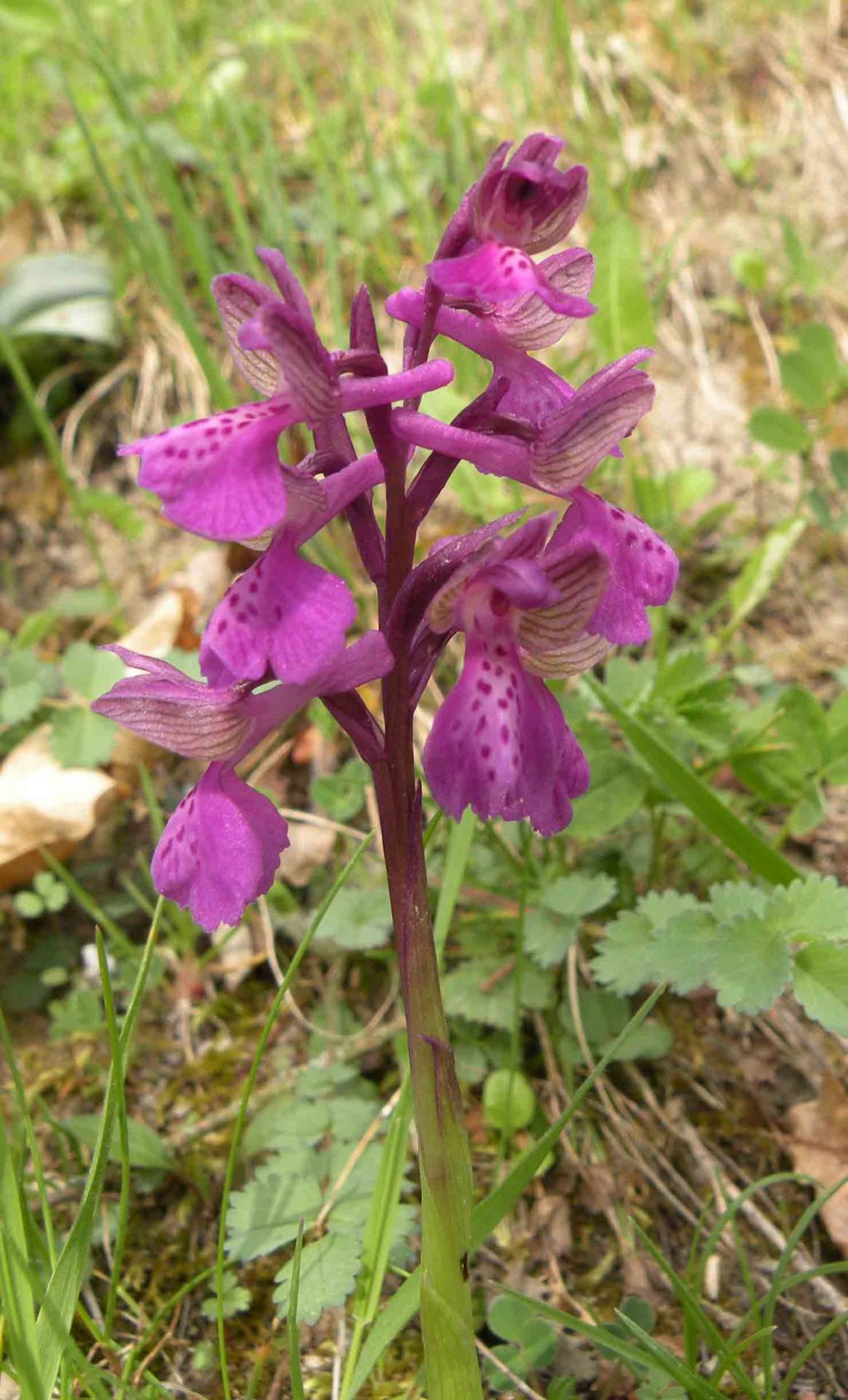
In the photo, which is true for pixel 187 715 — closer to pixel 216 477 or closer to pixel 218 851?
pixel 218 851

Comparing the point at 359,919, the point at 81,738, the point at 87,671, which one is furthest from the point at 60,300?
the point at 359,919

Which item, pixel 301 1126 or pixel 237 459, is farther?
pixel 301 1126

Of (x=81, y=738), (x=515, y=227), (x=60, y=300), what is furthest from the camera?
(x=60, y=300)

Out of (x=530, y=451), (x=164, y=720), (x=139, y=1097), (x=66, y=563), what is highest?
(x=530, y=451)

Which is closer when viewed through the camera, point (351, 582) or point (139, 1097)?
point (139, 1097)

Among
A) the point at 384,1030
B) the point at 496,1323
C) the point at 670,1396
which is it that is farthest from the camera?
the point at 384,1030

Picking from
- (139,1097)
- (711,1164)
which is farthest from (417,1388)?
(139,1097)

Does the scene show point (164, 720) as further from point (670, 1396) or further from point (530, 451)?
point (670, 1396)

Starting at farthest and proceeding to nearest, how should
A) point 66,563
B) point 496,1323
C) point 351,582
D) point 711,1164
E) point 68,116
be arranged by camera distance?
point 68,116 → point 66,563 → point 351,582 → point 711,1164 → point 496,1323
